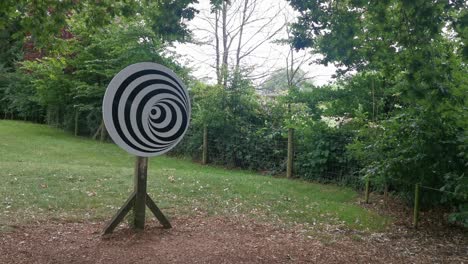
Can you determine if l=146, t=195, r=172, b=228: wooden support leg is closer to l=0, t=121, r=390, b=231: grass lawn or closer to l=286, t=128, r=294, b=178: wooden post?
l=0, t=121, r=390, b=231: grass lawn

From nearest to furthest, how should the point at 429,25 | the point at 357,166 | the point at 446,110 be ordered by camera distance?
the point at 429,25, the point at 446,110, the point at 357,166

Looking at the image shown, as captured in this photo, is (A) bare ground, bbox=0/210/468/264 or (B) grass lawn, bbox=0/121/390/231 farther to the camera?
(B) grass lawn, bbox=0/121/390/231

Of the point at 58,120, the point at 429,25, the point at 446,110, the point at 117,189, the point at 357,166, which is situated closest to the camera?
the point at 429,25

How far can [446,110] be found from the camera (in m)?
4.79

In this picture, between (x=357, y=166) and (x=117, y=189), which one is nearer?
(x=117, y=189)

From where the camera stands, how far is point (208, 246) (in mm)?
4918

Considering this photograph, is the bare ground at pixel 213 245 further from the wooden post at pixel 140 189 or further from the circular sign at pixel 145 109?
the circular sign at pixel 145 109

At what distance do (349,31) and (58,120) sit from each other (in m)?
20.0

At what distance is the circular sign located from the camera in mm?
4871

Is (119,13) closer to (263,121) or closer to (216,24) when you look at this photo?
(263,121)

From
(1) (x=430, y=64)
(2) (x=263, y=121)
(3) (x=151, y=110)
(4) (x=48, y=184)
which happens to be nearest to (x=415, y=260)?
(1) (x=430, y=64)

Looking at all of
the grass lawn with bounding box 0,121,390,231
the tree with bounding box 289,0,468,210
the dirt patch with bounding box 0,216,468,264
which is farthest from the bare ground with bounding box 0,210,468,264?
the tree with bounding box 289,0,468,210

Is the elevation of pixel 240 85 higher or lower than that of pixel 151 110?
higher

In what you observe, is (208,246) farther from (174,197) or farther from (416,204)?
(416,204)
